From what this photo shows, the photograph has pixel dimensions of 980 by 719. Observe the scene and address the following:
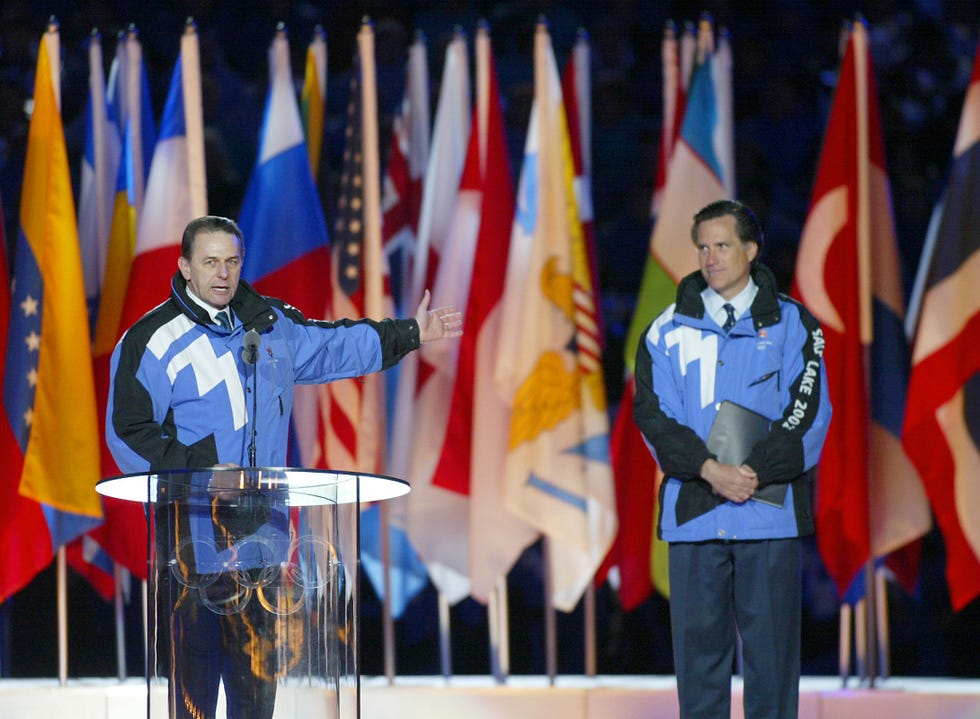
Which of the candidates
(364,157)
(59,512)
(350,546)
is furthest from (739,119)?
(350,546)

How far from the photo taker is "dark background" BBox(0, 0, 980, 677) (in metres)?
5.46

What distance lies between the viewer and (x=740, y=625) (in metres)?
3.41

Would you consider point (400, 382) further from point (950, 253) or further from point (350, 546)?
point (350, 546)

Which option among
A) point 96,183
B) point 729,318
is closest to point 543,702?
point 729,318

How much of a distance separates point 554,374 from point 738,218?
1.46 metres

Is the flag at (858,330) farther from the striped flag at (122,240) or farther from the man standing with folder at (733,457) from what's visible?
the striped flag at (122,240)

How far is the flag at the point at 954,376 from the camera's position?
461 cm

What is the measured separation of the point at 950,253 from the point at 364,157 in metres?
2.18

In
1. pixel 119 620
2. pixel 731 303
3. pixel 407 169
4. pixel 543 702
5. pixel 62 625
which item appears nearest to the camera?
pixel 731 303

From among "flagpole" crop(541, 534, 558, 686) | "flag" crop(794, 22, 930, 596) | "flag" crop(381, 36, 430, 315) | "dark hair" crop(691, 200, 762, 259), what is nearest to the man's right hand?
"dark hair" crop(691, 200, 762, 259)

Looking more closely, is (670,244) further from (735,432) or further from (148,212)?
(148,212)

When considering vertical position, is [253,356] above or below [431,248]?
below

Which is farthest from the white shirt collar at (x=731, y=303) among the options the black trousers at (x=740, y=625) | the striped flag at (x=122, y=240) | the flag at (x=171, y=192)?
the striped flag at (x=122, y=240)

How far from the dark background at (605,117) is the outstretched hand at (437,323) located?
214 centimetres
